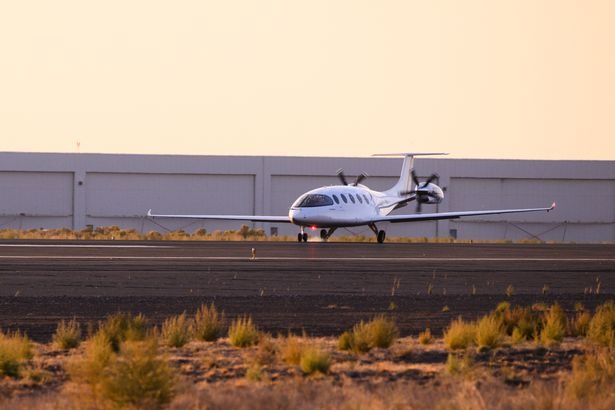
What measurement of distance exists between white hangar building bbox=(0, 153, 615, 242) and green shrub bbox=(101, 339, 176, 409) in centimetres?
7084

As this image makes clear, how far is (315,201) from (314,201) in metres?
0.05

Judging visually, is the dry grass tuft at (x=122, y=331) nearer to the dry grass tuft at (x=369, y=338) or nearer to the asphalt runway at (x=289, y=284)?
the asphalt runway at (x=289, y=284)

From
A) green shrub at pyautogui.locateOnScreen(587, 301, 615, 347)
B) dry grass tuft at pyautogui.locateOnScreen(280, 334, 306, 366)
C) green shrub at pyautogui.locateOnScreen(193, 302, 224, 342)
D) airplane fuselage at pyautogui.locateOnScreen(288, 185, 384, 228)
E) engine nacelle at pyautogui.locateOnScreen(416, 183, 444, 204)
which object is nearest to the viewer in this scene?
dry grass tuft at pyautogui.locateOnScreen(280, 334, 306, 366)

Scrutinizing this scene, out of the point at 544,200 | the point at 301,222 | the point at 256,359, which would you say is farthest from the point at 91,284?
the point at 544,200

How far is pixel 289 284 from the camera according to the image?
29.7 m

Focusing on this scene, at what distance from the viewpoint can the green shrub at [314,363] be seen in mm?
14484

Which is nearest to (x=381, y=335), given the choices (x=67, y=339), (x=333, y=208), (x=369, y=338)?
(x=369, y=338)

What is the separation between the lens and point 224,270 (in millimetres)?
34531

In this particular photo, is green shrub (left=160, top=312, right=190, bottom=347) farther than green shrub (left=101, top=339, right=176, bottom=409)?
Yes

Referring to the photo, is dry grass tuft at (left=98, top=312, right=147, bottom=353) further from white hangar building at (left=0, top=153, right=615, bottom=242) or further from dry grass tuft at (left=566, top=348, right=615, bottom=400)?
white hangar building at (left=0, top=153, right=615, bottom=242)

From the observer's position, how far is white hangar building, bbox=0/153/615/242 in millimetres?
81812

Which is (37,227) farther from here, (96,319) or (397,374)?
(397,374)

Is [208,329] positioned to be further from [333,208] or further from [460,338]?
[333,208]

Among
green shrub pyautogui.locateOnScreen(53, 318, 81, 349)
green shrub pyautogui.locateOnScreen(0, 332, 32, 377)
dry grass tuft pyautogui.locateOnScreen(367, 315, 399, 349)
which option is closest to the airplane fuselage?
dry grass tuft pyautogui.locateOnScreen(367, 315, 399, 349)
